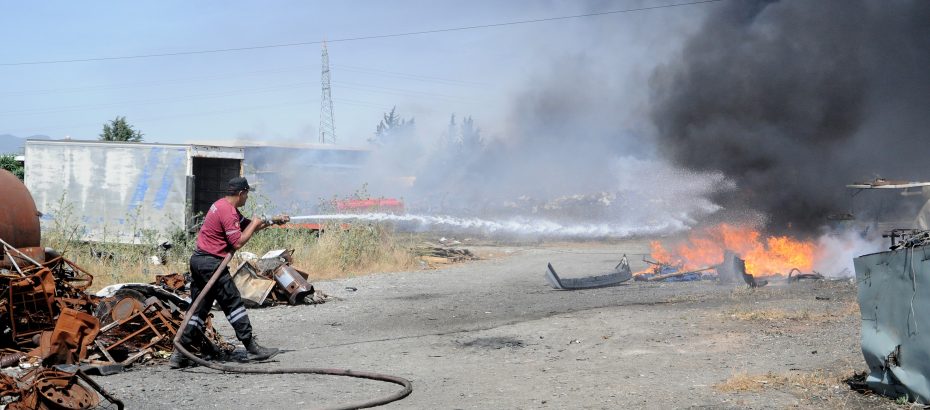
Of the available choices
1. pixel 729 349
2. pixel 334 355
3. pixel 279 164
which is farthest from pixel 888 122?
pixel 279 164

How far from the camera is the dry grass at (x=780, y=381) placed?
591 centimetres

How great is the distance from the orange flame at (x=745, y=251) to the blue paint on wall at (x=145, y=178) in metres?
12.0

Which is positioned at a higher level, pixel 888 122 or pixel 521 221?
pixel 888 122

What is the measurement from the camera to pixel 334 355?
7.72m

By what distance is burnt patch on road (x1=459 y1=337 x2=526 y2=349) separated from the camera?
319 inches

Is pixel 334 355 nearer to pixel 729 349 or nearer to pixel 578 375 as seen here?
pixel 578 375

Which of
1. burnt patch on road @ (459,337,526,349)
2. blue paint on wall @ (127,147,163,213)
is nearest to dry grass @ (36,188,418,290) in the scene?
blue paint on wall @ (127,147,163,213)

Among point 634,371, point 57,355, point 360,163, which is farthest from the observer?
point 360,163

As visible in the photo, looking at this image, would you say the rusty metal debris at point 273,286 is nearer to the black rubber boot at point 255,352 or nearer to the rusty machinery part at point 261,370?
the black rubber boot at point 255,352

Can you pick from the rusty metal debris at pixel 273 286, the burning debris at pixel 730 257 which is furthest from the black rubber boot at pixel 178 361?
the burning debris at pixel 730 257

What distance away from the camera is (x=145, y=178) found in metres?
17.6

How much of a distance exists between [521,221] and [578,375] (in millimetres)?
24708

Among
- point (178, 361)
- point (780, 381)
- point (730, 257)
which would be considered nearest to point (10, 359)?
point (178, 361)

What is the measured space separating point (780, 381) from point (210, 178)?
15680mm
